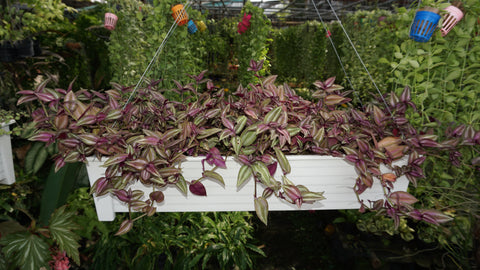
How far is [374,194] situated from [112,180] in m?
0.88

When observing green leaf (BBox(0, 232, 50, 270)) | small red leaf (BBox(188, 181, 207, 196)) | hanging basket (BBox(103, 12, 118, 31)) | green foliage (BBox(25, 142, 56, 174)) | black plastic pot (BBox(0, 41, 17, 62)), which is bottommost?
green leaf (BBox(0, 232, 50, 270))

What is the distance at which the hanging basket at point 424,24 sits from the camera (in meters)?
0.95

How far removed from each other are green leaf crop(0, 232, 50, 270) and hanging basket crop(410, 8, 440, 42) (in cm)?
187

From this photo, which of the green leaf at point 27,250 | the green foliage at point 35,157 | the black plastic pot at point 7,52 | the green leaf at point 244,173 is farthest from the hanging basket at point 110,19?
the green leaf at point 244,173

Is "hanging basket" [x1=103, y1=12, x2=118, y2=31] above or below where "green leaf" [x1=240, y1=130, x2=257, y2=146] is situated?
above

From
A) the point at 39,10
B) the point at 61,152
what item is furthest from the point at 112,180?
the point at 39,10

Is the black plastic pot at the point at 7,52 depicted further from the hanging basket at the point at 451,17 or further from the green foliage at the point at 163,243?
the hanging basket at the point at 451,17

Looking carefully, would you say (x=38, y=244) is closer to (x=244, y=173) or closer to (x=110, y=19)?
(x=244, y=173)

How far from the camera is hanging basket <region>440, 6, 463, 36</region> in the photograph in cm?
99

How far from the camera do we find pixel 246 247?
1.74 meters

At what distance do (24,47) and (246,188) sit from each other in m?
1.88

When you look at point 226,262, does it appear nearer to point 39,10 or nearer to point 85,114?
point 85,114

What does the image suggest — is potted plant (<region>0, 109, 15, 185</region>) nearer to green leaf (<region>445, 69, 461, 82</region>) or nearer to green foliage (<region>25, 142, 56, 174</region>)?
green foliage (<region>25, 142, 56, 174</region>)

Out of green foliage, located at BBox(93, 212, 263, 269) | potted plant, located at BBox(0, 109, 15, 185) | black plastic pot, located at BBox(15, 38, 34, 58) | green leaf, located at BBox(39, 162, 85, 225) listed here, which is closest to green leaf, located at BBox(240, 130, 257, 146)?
green foliage, located at BBox(93, 212, 263, 269)
